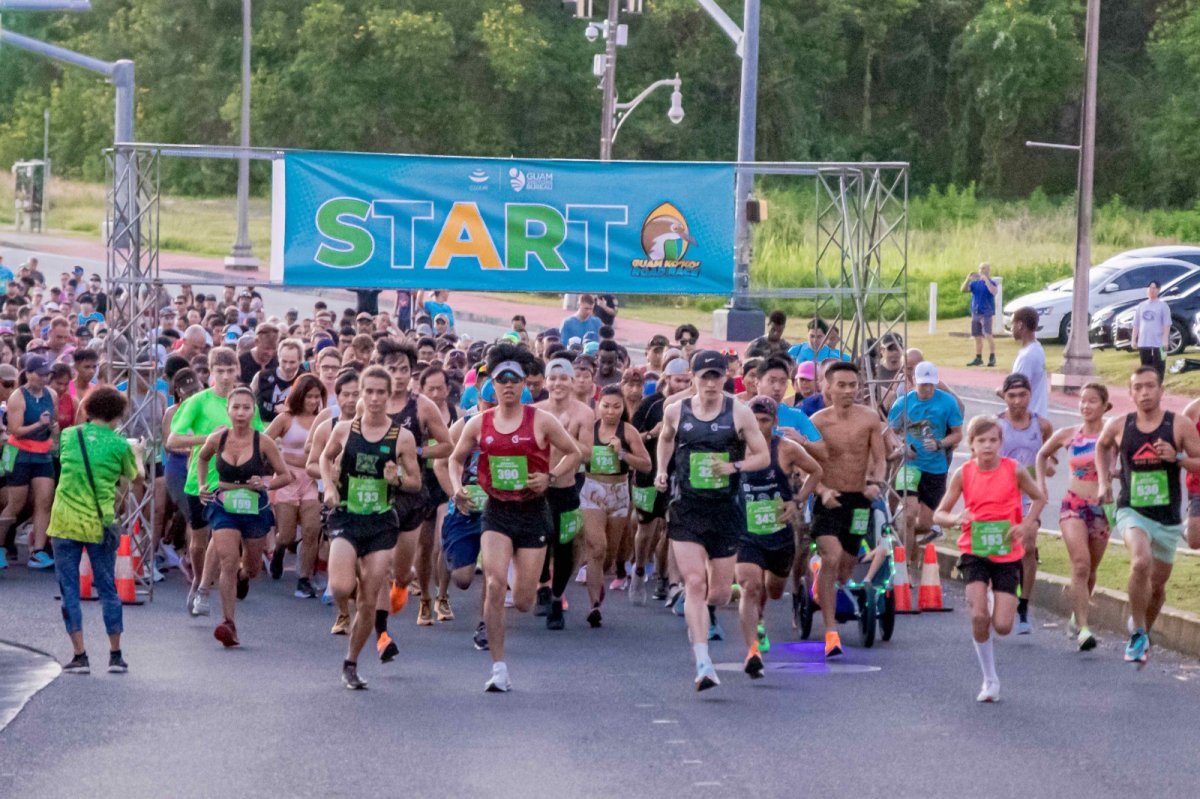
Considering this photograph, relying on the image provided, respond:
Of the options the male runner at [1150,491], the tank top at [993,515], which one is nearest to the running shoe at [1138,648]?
the male runner at [1150,491]

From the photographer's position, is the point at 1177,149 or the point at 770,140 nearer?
the point at 1177,149

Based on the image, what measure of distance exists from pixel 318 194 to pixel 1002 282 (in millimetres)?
30674

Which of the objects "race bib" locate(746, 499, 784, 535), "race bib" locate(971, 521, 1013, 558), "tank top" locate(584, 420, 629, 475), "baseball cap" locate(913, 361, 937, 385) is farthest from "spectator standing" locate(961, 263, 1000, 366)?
"race bib" locate(971, 521, 1013, 558)

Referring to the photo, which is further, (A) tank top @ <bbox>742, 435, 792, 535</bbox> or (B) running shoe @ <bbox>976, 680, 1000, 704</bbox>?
(A) tank top @ <bbox>742, 435, 792, 535</bbox>

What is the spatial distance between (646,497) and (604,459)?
0.45 metres

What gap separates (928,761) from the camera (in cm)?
896

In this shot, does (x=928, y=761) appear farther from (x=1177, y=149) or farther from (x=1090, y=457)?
(x=1177, y=149)

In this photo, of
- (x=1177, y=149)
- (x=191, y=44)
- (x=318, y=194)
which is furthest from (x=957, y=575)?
(x=191, y=44)

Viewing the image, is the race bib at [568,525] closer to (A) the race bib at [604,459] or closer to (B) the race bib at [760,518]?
(A) the race bib at [604,459]

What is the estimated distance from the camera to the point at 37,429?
15.0 meters

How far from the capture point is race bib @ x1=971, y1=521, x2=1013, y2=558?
10.7 m

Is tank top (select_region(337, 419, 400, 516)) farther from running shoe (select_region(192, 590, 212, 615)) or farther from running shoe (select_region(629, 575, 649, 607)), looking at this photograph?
running shoe (select_region(629, 575, 649, 607))

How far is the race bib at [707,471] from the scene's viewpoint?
1092cm

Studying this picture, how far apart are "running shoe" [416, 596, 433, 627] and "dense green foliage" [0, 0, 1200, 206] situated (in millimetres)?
48302
